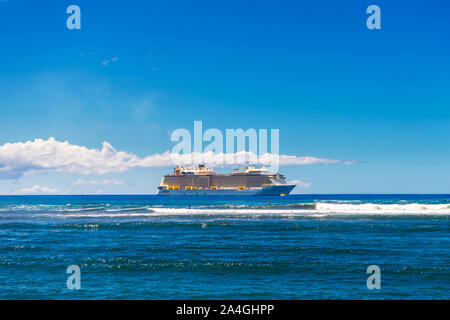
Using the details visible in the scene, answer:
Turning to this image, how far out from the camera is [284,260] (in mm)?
15039

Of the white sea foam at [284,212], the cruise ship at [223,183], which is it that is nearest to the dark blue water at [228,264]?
the white sea foam at [284,212]

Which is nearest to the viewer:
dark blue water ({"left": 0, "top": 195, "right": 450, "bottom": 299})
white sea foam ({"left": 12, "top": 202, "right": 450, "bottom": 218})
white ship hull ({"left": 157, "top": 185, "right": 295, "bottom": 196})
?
dark blue water ({"left": 0, "top": 195, "right": 450, "bottom": 299})

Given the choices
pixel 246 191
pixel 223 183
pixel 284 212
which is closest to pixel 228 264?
pixel 284 212

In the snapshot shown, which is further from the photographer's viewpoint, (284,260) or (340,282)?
(284,260)

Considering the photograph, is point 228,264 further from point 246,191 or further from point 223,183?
point 223,183

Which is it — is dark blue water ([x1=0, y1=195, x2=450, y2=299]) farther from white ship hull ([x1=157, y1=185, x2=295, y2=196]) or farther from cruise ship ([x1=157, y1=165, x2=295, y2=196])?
cruise ship ([x1=157, y1=165, x2=295, y2=196])

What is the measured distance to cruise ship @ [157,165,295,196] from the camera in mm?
121625

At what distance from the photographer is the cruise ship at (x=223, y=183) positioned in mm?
121625

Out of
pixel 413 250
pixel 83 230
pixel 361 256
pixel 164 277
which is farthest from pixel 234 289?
pixel 83 230

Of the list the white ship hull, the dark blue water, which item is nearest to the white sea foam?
the dark blue water
